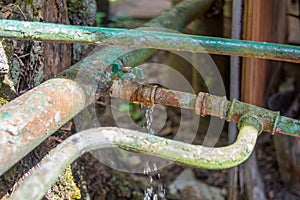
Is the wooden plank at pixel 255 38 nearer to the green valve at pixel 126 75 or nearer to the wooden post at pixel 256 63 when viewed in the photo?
the wooden post at pixel 256 63

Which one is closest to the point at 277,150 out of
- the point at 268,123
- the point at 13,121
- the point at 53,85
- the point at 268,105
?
the point at 268,105

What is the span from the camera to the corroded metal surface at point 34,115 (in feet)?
3.12

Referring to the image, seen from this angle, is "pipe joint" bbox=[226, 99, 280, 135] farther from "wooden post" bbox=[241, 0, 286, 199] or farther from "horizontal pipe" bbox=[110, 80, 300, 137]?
"wooden post" bbox=[241, 0, 286, 199]

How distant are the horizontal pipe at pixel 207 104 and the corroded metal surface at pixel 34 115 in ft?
0.70

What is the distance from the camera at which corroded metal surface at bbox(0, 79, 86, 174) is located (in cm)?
95

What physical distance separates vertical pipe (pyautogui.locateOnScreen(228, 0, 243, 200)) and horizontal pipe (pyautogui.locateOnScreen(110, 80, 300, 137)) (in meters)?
0.85

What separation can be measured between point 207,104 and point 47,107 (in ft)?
1.47

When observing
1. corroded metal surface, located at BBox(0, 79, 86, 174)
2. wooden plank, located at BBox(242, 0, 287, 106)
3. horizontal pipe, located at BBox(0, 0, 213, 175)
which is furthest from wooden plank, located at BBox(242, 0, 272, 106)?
corroded metal surface, located at BBox(0, 79, 86, 174)

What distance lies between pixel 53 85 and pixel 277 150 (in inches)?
65.2

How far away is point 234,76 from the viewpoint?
7.24ft

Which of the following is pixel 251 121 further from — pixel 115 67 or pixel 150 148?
pixel 115 67

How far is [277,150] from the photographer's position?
254cm

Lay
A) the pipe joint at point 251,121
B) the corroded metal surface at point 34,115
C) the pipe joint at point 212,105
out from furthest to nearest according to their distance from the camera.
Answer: the pipe joint at point 212,105 → the pipe joint at point 251,121 → the corroded metal surface at point 34,115

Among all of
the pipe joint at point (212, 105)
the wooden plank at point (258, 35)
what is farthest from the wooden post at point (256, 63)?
the pipe joint at point (212, 105)
